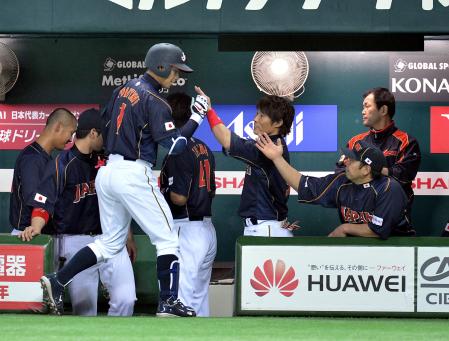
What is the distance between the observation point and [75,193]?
25.6 feet

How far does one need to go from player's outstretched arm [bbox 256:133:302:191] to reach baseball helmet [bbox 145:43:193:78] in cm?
80

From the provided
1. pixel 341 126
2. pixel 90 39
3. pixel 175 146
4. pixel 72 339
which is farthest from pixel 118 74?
pixel 72 339

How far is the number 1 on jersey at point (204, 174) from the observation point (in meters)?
8.05

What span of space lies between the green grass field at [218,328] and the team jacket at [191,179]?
1.25m

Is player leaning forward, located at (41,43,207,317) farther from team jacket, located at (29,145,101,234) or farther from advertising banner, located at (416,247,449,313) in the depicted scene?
advertising banner, located at (416,247,449,313)

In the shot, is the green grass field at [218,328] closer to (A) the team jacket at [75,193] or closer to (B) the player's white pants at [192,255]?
(A) the team jacket at [75,193]

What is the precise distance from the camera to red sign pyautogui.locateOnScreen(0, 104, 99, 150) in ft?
31.2

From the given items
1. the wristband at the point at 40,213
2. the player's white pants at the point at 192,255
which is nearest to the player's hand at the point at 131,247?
the player's white pants at the point at 192,255

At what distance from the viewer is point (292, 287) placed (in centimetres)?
727

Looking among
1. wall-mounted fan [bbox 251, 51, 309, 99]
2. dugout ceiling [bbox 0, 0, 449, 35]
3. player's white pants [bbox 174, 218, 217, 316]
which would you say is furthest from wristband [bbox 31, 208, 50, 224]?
wall-mounted fan [bbox 251, 51, 309, 99]

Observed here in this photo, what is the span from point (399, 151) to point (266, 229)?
1457 millimetres

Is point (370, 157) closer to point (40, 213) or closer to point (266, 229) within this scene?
point (266, 229)

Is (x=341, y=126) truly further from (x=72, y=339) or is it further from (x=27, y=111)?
(x=72, y=339)

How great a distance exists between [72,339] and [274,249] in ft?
6.69
